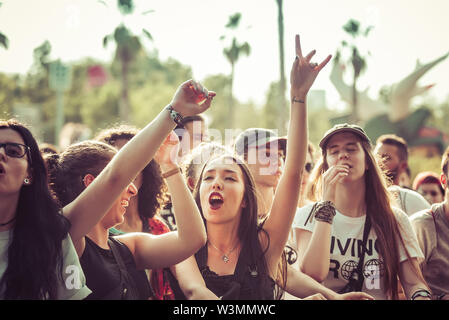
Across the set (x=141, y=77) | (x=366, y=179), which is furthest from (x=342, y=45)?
(x=141, y=77)

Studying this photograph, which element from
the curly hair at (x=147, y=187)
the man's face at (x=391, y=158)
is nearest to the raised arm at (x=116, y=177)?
the curly hair at (x=147, y=187)

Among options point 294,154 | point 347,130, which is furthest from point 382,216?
point 294,154

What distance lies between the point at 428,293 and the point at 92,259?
1.91 metres

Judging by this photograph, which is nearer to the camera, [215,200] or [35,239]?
[35,239]

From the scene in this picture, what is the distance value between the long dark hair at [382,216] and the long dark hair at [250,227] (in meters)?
0.80

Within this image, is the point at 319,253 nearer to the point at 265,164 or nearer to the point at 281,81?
the point at 265,164

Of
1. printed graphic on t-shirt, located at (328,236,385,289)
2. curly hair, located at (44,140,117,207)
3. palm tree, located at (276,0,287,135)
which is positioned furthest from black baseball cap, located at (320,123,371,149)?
palm tree, located at (276,0,287,135)

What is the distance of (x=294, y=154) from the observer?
2.54 m

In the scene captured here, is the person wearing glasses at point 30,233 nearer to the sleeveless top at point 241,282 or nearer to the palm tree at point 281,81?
the sleeveless top at point 241,282

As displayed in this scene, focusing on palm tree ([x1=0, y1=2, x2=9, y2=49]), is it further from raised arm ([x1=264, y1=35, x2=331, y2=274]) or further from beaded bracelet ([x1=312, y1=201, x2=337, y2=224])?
beaded bracelet ([x1=312, y1=201, x2=337, y2=224])

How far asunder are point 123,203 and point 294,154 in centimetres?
93

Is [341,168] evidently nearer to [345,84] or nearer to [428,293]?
[428,293]

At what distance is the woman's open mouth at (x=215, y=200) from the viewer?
2658 millimetres
